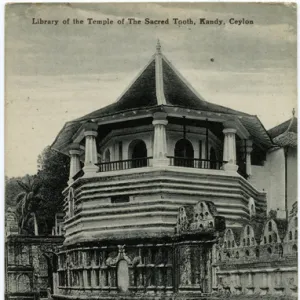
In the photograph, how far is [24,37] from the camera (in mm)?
16844

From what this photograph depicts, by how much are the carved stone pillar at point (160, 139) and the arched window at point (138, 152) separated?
58 centimetres

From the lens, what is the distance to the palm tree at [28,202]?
17.7m

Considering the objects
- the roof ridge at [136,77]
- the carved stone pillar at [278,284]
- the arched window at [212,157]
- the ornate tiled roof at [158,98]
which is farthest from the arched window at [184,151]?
the carved stone pillar at [278,284]

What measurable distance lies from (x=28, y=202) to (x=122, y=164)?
2.42 meters

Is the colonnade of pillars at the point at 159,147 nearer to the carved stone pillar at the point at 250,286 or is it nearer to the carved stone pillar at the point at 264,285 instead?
the carved stone pillar at the point at 250,286

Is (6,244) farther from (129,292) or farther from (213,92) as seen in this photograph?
(213,92)

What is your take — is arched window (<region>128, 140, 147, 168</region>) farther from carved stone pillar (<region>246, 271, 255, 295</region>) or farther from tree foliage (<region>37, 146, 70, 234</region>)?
carved stone pillar (<region>246, 271, 255, 295</region>)

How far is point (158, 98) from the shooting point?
18094 millimetres

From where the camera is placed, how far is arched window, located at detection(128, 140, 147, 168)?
60.6 feet

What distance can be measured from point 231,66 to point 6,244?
21.3 feet

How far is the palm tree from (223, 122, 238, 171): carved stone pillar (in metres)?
4.60

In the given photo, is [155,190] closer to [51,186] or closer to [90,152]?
[90,152]

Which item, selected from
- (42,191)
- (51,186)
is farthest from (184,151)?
(42,191)

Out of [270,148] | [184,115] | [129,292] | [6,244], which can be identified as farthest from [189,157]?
[6,244]
